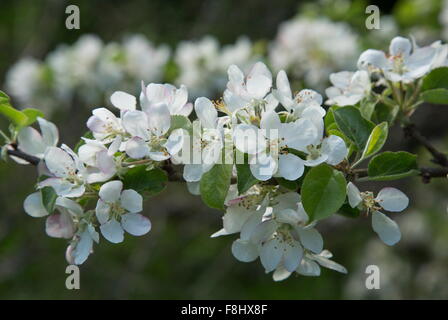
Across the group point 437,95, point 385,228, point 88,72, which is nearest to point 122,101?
point 385,228

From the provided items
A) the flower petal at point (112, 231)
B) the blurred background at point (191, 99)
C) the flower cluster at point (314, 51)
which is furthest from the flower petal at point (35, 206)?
the flower cluster at point (314, 51)

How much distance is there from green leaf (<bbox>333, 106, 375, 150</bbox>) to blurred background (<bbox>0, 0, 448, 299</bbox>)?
146 centimetres

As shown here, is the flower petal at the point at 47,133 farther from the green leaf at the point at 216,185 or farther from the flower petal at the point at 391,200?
the flower petal at the point at 391,200

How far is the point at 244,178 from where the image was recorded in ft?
3.07

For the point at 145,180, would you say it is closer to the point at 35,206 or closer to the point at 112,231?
the point at 112,231

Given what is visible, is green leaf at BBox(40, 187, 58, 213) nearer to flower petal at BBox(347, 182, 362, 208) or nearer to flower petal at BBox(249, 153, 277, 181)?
flower petal at BBox(249, 153, 277, 181)

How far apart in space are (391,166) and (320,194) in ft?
0.59

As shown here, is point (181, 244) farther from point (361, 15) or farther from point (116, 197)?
point (116, 197)

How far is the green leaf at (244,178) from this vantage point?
93 centimetres

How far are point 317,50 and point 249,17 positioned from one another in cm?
232

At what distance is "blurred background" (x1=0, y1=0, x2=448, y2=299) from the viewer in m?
2.77

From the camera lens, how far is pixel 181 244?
13.7ft

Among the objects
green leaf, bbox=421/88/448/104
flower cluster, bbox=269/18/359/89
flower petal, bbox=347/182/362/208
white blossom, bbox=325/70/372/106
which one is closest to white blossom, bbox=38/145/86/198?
flower petal, bbox=347/182/362/208
